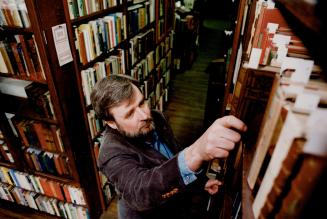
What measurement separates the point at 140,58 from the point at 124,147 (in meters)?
1.91

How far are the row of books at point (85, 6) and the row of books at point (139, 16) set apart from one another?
401 mm

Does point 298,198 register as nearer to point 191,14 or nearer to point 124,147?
point 124,147

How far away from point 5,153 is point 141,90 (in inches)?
58.4

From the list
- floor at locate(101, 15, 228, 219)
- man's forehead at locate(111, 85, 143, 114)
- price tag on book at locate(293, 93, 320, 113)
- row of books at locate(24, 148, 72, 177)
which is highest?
price tag on book at locate(293, 93, 320, 113)

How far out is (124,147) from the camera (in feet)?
3.55

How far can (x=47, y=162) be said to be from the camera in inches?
75.5

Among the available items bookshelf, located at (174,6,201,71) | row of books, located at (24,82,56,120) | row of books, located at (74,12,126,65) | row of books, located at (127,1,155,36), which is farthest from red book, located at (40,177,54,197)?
bookshelf, located at (174,6,201,71)

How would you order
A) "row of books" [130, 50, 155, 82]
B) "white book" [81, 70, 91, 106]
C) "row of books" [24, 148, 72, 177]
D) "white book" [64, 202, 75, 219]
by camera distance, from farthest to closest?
"row of books" [130, 50, 155, 82], "white book" [64, 202, 75, 219], "row of books" [24, 148, 72, 177], "white book" [81, 70, 91, 106]

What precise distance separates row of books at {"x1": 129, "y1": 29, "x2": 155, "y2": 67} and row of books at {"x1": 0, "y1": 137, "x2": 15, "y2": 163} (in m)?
1.43

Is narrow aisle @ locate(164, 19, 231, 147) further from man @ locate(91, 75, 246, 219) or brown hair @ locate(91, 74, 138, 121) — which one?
brown hair @ locate(91, 74, 138, 121)

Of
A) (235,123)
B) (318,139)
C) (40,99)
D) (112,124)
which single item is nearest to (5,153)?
(40,99)

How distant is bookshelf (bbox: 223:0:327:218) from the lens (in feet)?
0.99

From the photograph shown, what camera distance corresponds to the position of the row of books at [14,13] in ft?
4.44

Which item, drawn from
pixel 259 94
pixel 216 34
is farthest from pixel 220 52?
pixel 259 94
